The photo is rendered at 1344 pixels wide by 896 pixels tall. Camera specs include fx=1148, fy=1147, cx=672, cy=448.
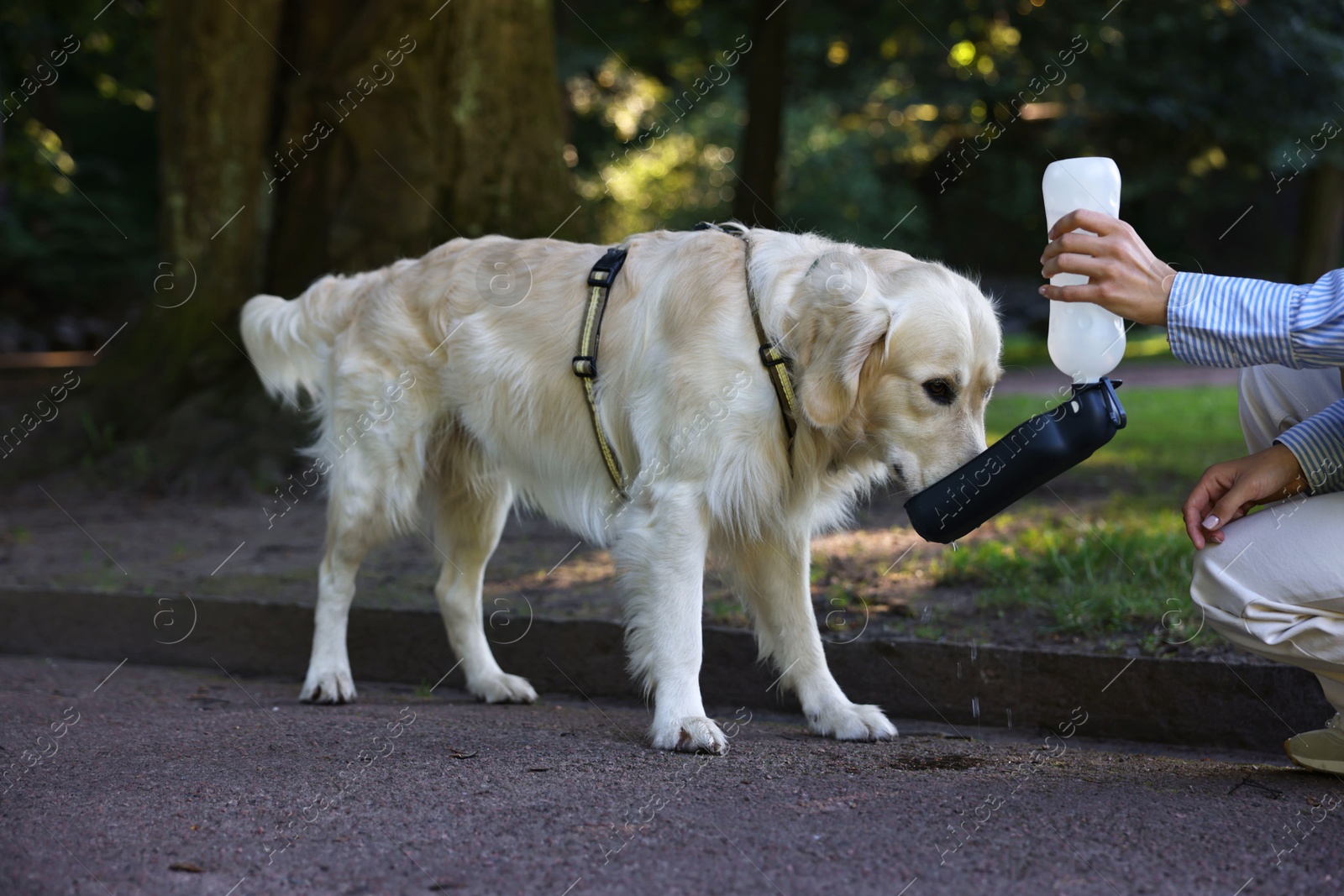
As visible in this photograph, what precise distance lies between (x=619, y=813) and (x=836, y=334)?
1566mm

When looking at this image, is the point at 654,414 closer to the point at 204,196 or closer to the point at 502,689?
the point at 502,689

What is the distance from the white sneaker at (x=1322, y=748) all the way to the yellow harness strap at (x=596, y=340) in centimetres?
225

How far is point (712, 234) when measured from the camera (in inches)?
157

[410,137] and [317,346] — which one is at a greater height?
[410,137]

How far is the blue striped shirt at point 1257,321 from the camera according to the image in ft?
8.98

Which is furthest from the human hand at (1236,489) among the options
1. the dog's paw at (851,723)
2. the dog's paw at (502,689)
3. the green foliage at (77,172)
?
the green foliage at (77,172)

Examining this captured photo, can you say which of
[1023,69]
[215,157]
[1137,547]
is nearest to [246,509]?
[215,157]

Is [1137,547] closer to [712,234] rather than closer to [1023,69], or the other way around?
[712,234]

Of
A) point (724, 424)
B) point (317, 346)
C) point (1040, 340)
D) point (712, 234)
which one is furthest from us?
point (1040, 340)

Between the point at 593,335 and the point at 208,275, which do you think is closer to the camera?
the point at 593,335

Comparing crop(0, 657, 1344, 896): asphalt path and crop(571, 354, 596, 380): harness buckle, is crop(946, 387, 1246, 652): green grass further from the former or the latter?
crop(571, 354, 596, 380): harness buckle

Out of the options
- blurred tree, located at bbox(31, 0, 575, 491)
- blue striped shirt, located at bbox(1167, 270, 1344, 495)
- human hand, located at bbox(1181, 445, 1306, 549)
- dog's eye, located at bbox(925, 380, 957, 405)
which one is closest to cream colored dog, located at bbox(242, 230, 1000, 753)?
dog's eye, located at bbox(925, 380, 957, 405)

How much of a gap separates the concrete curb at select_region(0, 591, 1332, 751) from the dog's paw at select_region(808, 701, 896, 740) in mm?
487

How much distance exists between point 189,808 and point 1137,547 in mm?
4079
